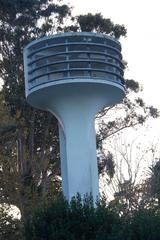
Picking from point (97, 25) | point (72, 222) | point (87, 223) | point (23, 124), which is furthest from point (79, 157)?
point (97, 25)

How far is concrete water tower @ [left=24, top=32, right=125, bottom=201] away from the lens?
70.5 ft

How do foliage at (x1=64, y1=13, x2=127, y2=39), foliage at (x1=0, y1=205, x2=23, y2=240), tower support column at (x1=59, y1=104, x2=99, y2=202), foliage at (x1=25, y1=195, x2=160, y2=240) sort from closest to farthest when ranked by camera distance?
foliage at (x1=25, y1=195, x2=160, y2=240) < tower support column at (x1=59, y1=104, x2=99, y2=202) < foliage at (x1=0, y1=205, x2=23, y2=240) < foliage at (x1=64, y1=13, x2=127, y2=39)

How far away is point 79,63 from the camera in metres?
21.6

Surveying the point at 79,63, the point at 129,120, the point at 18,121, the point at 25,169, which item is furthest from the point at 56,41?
the point at 129,120

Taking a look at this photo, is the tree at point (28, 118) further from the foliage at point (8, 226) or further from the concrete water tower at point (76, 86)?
the concrete water tower at point (76, 86)

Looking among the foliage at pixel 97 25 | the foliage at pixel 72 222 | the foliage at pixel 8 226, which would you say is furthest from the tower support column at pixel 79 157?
the foliage at pixel 97 25

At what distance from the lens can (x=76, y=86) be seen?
845 inches

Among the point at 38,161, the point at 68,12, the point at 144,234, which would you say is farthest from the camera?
the point at 68,12

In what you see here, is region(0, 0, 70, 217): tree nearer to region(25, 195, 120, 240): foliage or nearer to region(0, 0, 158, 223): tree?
region(0, 0, 158, 223): tree

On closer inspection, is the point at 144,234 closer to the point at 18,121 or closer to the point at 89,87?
the point at 89,87

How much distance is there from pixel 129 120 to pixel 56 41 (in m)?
8.26

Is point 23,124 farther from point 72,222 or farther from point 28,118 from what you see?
point 72,222

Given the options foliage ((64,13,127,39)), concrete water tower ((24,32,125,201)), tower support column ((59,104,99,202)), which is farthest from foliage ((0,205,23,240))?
foliage ((64,13,127,39))

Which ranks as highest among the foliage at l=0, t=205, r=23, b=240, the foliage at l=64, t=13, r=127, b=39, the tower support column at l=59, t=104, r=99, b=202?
the foliage at l=64, t=13, r=127, b=39
